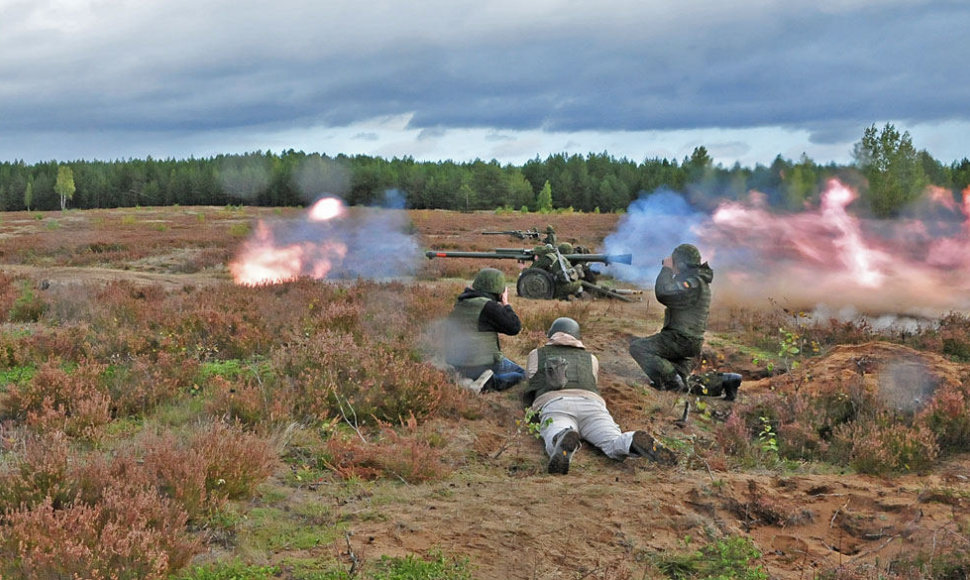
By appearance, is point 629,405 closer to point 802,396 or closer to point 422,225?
point 802,396

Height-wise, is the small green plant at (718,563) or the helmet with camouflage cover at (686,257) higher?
the helmet with camouflage cover at (686,257)

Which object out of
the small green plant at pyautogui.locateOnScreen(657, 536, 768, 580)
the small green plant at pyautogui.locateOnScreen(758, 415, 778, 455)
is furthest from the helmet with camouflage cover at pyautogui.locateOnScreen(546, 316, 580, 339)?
the small green plant at pyautogui.locateOnScreen(657, 536, 768, 580)

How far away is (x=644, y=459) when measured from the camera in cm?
693

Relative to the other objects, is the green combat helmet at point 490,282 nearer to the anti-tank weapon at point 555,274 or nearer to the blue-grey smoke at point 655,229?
the anti-tank weapon at point 555,274

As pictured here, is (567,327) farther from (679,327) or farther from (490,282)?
(679,327)

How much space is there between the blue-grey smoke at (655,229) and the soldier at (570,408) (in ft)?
41.3

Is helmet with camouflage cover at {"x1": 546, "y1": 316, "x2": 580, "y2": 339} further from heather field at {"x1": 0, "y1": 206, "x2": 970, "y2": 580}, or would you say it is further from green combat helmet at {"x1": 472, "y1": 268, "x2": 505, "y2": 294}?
green combat helmet at {"x1": 472, "y1": 268, "x2": 505, "y2": 294}

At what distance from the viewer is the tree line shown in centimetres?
2783

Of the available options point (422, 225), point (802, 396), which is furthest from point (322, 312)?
point (422, 225)

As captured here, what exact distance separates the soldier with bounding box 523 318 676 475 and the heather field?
0.60 feet

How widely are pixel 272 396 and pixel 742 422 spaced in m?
4.93

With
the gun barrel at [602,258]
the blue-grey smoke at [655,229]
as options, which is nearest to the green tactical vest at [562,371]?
the gun barrel at [602,258]

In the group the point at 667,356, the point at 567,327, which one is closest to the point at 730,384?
the point at 667,356

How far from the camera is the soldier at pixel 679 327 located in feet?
34.3
